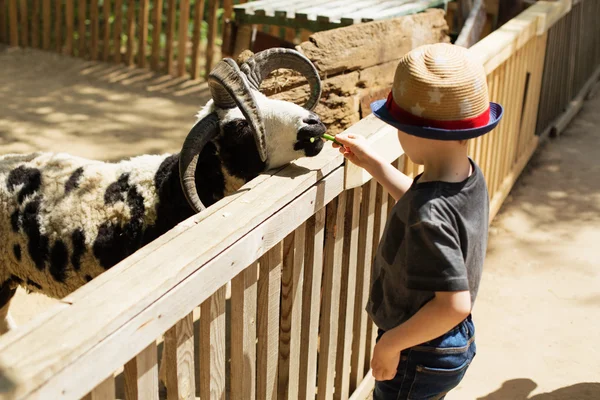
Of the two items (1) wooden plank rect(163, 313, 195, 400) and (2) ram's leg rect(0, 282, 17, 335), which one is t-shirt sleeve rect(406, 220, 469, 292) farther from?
(2) ram's leg rect(0, 282, 17, 335)

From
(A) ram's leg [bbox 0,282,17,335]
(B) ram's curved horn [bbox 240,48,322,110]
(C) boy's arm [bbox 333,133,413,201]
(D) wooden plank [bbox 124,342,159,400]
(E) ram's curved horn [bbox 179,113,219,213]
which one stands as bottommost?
(A) ram's leg [bbox 0,282,17,335]

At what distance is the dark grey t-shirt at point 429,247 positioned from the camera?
218 cm

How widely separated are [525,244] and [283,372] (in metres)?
3.41

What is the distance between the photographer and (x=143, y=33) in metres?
10.6

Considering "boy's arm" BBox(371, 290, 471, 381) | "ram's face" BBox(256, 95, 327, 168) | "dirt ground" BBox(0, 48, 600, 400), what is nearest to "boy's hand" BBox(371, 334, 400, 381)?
"boy's arm" BBox(371, 290, 471, 381)

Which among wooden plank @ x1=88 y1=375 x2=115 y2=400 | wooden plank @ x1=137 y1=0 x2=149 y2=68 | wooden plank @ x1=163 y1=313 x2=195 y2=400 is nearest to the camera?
wooden plank @ x1=88 y1=375 x2=115 y2=400

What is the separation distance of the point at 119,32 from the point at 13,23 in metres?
1.92

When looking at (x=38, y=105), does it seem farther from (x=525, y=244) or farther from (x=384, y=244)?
(x=384, y=244)

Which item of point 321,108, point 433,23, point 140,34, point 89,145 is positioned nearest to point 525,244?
point 433,23

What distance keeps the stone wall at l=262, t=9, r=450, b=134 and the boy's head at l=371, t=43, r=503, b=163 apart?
6.34ft

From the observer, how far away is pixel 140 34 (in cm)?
1062

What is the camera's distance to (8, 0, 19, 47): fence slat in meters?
11.2

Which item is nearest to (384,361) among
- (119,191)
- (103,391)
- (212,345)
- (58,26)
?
(212,345)

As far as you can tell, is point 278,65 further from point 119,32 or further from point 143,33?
point 119,32
